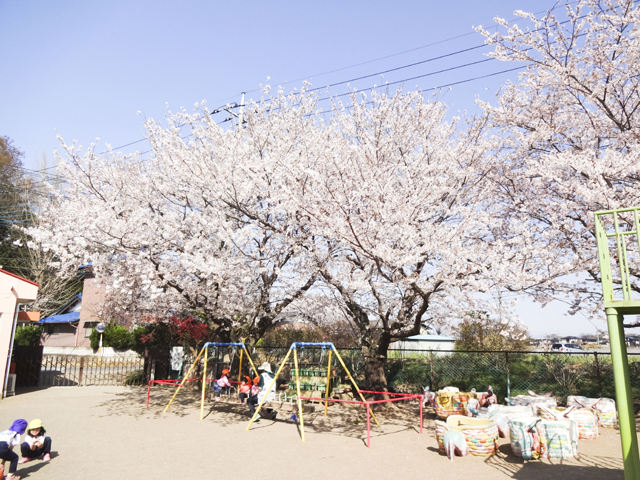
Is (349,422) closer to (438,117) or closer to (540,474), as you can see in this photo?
(540,474)

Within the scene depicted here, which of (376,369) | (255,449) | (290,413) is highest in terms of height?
(376,369)

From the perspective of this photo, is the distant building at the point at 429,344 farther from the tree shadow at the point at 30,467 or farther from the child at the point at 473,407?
the tree shadow at the point at 30,467

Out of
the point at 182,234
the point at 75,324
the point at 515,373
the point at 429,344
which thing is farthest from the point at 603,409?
the point at 75,324

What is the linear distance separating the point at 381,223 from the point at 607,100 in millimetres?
5768

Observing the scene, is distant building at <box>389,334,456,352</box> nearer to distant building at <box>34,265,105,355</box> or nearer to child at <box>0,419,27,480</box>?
child at <box>0,419,27,480</box>

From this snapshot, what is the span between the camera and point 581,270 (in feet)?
28.9

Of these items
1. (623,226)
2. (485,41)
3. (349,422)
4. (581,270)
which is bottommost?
(349,422)

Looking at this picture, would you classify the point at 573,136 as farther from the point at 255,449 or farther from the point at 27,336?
the point at 27,336

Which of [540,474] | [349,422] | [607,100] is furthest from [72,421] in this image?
[607,100]

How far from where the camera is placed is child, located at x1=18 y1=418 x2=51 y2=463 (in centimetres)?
665

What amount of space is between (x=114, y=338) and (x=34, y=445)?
24.7 m

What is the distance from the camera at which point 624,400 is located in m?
4.58

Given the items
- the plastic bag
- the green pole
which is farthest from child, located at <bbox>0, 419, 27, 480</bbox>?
the plastic bag

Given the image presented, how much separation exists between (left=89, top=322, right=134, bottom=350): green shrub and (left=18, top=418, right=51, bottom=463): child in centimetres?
2387
